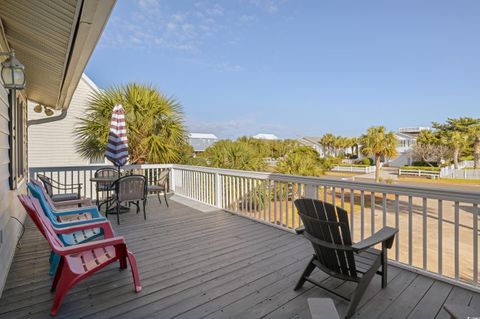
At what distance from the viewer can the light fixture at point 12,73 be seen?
8.79 feet

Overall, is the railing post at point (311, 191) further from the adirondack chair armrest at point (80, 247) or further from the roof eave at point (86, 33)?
the roof eave at point (86, 33)

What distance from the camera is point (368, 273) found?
2148 millimetres

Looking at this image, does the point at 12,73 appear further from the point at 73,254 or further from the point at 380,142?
the point at 380,142

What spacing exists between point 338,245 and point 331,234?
0.10 m

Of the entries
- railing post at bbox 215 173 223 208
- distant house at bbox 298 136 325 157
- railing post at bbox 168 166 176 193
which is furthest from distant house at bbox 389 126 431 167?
railing post at bbox 215 173 223 208

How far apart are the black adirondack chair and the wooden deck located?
8.8 inches

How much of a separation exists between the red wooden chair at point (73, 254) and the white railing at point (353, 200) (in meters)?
2.14

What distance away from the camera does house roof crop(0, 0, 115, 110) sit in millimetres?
2238

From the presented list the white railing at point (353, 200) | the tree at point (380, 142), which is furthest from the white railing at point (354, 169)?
the white railing at point (353, 200)

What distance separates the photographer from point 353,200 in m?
3.68

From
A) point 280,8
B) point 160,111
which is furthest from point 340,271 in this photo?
point 280,8

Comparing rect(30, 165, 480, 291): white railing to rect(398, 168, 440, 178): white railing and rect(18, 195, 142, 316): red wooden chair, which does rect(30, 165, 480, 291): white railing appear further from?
rect(398, 168, 440, 178): white railing

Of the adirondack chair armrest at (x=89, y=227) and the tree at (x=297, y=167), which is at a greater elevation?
the tree at (x=297, y=167)

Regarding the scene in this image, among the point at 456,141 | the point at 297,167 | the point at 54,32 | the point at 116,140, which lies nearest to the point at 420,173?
the point at 456,141
